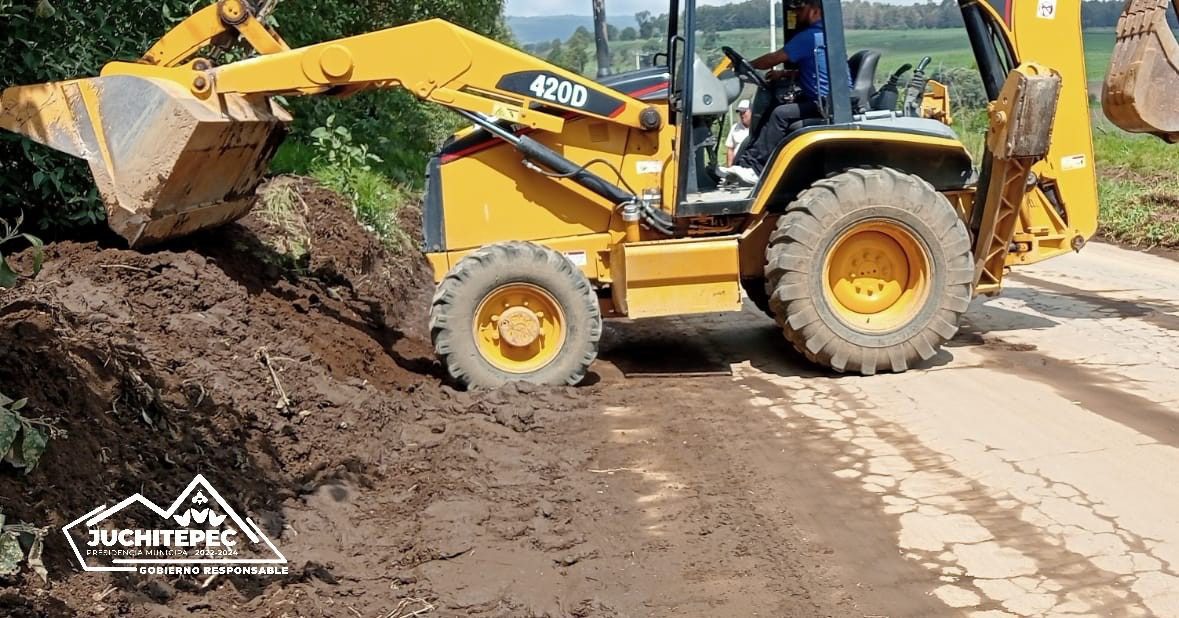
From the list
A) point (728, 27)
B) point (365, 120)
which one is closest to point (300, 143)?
point (365, 120)

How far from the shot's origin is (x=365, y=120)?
1398 centimetres

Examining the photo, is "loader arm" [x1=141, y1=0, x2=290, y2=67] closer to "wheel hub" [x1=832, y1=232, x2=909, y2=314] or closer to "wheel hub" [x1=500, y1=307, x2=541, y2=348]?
"wheel hub" [x1=500, y1=307, x2=541, y2=348]

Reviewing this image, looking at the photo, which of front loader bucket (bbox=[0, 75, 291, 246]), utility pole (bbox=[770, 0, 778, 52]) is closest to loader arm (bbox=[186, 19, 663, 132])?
front loader bucket (bbox=[0, 75, 291, 246])

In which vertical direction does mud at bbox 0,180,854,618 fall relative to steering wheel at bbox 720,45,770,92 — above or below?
below

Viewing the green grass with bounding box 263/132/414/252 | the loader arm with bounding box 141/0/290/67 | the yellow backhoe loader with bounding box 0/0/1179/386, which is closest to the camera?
the yellow backhoe loader with bounding box 0/0/1179/386

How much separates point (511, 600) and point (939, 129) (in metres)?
5.06

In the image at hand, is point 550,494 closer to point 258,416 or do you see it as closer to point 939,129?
point 258,416

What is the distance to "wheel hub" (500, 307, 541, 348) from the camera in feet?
24.3

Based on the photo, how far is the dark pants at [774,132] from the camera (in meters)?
7.96

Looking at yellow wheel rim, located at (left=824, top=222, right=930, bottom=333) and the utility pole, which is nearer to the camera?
yellow wheel rim, located at (left=824, top=222, right=930, bottom=333)

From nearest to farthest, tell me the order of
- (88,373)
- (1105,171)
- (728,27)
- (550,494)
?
1. (88,373)
2. (550,494)
3. (728,27)
4. (1105,171)

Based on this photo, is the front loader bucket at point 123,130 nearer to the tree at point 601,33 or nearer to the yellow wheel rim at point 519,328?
the yellow wheel rim at point 519,328

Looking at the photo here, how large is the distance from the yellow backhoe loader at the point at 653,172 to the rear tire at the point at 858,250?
0.6 inches

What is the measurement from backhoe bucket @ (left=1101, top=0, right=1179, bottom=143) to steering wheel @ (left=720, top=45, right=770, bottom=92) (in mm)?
A: 2405
